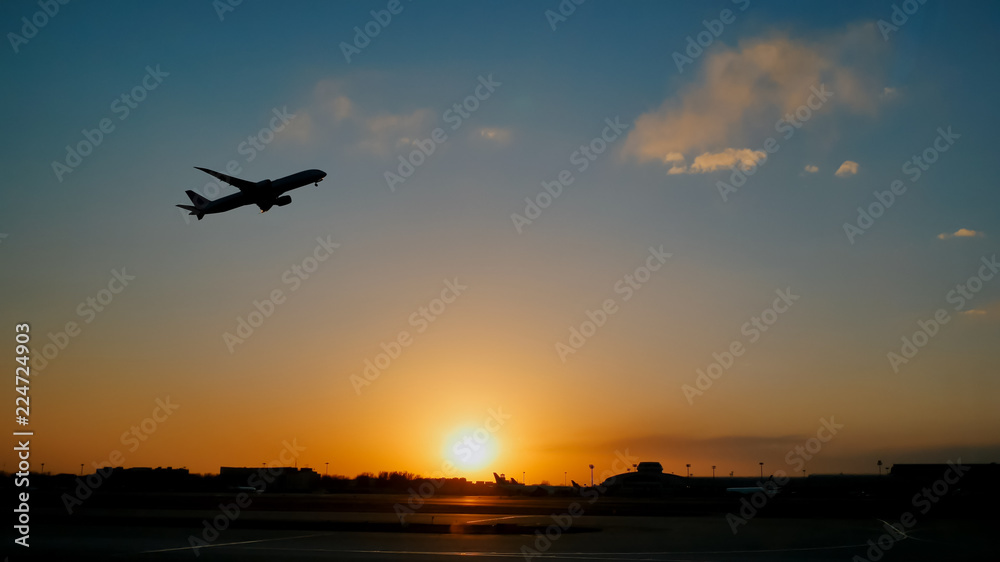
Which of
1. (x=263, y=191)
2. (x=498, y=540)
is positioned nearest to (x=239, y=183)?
(x=263, y=191)

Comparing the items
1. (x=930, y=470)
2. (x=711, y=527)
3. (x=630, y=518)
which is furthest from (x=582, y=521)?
(x=930, y=470)

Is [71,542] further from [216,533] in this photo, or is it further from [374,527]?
[374,527]

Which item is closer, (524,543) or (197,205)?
(524,543)

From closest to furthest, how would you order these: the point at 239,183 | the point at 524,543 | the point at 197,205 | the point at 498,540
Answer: the point at 524,543, the point at 498,540, the point at 239,183, the point at 197,205

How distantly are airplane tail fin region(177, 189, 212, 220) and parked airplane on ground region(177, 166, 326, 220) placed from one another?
6.65ft

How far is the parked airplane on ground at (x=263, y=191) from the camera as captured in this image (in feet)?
195

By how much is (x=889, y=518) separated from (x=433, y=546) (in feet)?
139

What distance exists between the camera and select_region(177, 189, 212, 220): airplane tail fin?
217 feet

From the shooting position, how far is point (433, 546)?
32875 mm

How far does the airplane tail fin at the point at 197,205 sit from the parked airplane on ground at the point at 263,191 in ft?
6.65

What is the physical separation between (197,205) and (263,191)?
51.4 feet

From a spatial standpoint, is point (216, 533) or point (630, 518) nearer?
point (216, 533)

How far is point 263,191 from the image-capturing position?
196 feet

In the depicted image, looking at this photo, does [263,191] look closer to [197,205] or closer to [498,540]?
[197,205]
